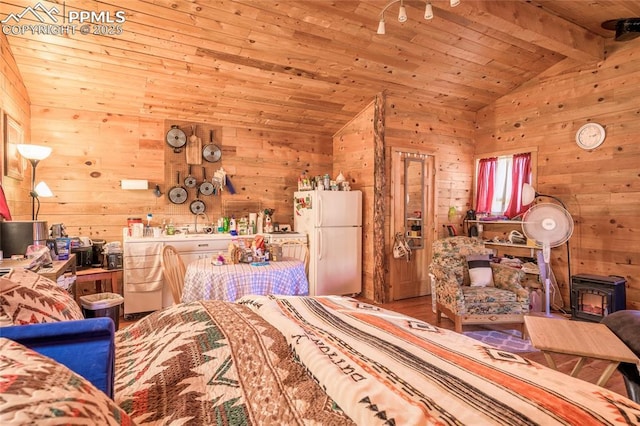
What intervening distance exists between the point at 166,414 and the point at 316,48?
3.55m

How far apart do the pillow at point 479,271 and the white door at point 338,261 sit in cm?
156

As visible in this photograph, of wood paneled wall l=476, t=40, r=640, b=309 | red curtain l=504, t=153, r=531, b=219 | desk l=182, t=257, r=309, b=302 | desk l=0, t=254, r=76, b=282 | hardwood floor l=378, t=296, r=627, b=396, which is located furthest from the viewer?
red curtain l=504, t=153, r=531, b=219

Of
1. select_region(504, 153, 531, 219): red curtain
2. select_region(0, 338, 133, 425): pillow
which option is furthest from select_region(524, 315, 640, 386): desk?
select_region(504, 153, 531, 219): red curtain

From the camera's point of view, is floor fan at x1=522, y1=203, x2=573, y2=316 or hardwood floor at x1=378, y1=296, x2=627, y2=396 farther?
floor fan at x1=522, y1=203, x2=573, y2=316

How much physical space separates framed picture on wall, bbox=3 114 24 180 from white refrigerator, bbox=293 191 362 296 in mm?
3043

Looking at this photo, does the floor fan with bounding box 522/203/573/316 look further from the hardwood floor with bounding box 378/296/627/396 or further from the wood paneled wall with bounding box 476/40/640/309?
the hardwood floor with bounding box 378/296/627/396

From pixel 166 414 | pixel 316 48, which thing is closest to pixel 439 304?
pixel 316 48

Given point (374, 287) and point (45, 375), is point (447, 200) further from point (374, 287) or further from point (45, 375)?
point (45, 375)

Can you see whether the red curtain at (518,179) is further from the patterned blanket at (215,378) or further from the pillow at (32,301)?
the pillow at (32,301)

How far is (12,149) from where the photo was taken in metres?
2.95

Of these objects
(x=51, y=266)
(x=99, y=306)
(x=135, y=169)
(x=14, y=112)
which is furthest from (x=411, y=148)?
(x=14, y=112)

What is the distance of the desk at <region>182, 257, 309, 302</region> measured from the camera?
109 inches

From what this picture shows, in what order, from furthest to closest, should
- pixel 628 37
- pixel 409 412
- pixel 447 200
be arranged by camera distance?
pixel 447 200, pixel 628 37, pixel 409 412

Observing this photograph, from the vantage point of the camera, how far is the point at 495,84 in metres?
4.80
